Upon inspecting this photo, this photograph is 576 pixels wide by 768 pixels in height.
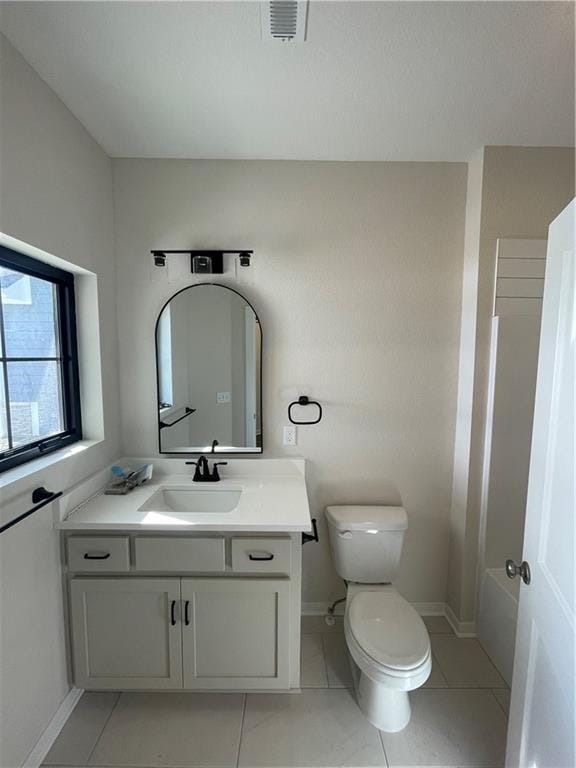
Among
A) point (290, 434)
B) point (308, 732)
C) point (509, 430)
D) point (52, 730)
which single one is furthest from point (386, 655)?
point (52, 730)

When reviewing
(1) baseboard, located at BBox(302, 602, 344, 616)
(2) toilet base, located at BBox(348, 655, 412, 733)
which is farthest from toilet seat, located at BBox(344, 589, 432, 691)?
(1) baseboard, located at BBox(302, 602, 344, 616)

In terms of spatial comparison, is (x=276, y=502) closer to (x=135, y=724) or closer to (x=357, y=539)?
(x=357, y=539)

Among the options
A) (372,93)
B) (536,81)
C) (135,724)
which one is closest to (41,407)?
(135,724)

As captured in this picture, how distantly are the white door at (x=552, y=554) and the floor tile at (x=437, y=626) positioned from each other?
852 mm

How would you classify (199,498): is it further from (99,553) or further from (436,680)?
(436,680)

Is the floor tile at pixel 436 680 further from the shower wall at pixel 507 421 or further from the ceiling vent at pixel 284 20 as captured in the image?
the ceiling vent at pixel 284 20

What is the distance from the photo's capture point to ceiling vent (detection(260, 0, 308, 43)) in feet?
3.33

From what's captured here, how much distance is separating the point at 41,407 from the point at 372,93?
189 centimetres

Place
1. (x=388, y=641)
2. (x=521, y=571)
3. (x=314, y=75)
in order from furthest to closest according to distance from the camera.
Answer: (x=388, y=641), (x=314, y=75), (x=521, y=571)

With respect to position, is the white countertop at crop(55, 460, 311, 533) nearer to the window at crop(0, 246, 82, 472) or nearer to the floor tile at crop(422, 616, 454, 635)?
the window at crop(0, 246, 82, 472)

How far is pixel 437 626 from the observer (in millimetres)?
1944

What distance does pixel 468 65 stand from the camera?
1.22 m

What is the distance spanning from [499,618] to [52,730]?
6.65ft

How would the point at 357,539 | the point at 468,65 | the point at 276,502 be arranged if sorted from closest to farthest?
the point at 468,65, the point at 276,502, the point at 357,539
